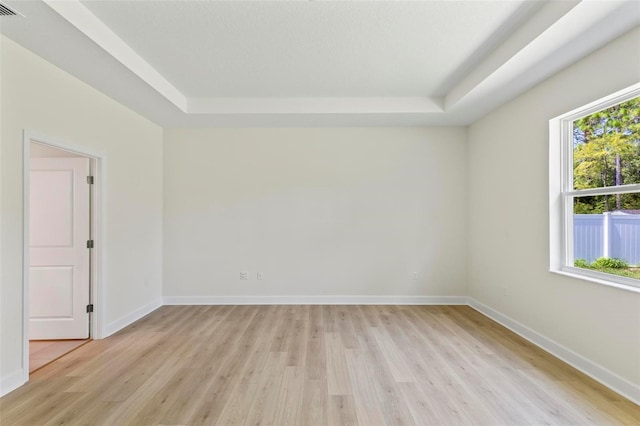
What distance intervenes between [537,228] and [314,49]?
2960 mm

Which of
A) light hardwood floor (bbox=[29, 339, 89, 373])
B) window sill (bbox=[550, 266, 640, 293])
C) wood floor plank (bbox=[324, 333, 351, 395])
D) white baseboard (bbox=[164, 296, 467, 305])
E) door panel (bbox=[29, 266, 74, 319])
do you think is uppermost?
window sill (bbox=[550, 266, 640, 293])

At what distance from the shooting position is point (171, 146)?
15.9ft

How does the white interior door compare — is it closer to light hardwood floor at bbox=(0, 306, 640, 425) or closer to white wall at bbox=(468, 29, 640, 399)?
light hardwood floor at bbox=(0, 306, 640, 425)

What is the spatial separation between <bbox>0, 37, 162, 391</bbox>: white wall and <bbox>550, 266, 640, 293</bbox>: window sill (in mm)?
4760

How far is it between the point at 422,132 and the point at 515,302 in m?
2.69

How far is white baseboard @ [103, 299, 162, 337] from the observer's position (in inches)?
143

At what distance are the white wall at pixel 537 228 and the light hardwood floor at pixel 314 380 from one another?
0.34m

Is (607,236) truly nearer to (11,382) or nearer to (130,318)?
(11,382)

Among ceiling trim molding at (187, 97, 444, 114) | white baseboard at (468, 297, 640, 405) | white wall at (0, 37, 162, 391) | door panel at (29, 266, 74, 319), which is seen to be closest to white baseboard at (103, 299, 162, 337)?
white wall at (0, 37, 162, 391)

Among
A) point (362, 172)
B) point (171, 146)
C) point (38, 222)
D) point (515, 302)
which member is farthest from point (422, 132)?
point (38, 222)

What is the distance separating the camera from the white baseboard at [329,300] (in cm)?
477

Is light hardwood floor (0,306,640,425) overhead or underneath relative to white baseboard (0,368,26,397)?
underneath

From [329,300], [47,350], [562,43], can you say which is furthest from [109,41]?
[329,300]

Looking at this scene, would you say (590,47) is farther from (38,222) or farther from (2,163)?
(38,222)
